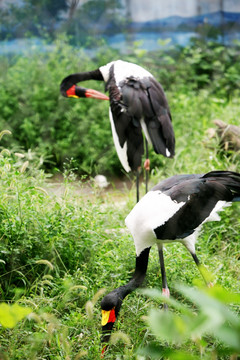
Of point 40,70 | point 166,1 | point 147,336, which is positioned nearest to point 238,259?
point 147,336

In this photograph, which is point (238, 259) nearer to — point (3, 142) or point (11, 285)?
point (11, 285)

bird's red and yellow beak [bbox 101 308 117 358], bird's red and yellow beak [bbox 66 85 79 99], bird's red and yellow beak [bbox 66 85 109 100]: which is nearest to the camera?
bird's red and yellow beak [bbox 101 308 117 358]

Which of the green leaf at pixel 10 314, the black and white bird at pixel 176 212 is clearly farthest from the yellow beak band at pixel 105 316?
the green leaf at pixel 10 314

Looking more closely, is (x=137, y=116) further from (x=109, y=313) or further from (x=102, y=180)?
(x=109, y=313)

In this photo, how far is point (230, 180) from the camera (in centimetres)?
295

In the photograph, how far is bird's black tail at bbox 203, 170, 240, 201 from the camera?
2941mm

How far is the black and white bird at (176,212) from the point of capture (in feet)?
Answer: 9.23

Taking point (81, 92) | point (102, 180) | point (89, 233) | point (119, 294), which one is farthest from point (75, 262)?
point (81, 92)

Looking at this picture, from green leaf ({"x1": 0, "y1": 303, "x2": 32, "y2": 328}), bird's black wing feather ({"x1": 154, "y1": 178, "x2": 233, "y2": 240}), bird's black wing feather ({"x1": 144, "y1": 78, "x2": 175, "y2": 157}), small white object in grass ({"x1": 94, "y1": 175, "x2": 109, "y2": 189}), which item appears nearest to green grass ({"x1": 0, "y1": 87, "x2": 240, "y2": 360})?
bird's black wing feather ({"x1": 154, "y1": 178, "x2": 233, "y2": 240})

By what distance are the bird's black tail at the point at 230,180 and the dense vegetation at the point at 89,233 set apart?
20.4 inches

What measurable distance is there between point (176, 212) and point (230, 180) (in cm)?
40

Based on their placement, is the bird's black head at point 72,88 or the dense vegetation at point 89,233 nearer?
the dense vegetation at point 89,233

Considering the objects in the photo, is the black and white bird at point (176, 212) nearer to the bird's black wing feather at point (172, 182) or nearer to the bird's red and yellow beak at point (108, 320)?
the bird's black wing feather at point (172, 182)

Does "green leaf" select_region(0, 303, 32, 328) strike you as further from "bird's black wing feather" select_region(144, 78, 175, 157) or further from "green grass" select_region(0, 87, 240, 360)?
"bird's black wing feather" select_region(144, 78, 175, 157)
